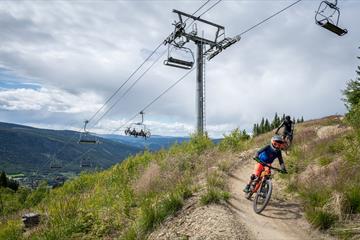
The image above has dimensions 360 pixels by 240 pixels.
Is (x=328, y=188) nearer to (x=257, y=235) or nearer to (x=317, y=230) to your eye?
(x=317, y=230)

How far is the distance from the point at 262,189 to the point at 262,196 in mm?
205

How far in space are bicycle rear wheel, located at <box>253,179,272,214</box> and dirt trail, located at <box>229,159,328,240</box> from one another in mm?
181

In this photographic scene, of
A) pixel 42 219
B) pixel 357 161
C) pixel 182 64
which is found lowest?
pixel 42 219

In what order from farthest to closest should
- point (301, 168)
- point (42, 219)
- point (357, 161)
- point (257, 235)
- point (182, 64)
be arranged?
point (182, 64), point (301, 168), point (42, 219), point (357, 161), point (257, 235)

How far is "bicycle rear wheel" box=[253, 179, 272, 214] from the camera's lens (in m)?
10.7

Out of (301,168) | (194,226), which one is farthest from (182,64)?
(194,226)

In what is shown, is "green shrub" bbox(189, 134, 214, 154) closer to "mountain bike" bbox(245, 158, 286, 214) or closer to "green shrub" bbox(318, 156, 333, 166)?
"green shrub" bbox(318, 156, 333, 166)

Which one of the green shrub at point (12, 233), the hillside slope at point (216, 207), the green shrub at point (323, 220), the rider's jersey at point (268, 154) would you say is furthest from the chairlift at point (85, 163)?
the green shrub at point (323, 220)

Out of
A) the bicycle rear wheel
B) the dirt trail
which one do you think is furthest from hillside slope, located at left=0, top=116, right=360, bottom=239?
the bicycle rear wheel

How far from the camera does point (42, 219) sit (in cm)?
1305

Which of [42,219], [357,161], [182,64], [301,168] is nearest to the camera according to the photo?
[357,161]

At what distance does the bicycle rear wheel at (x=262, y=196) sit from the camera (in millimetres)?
10672

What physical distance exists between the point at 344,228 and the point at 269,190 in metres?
2.26

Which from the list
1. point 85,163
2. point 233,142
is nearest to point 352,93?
point 233,142
